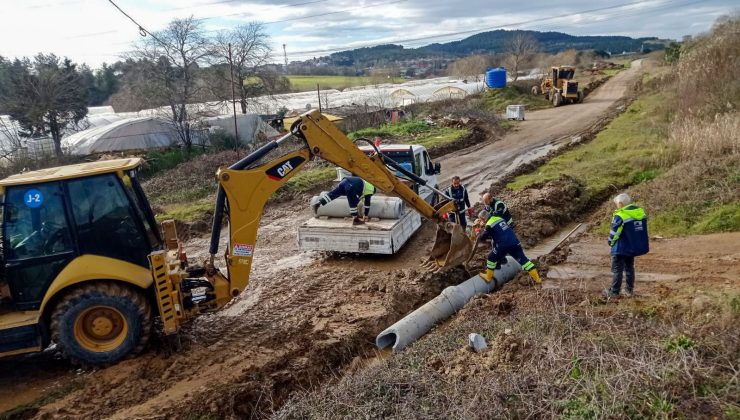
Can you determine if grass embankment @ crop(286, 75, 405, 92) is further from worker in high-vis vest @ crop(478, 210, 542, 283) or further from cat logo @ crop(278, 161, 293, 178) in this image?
cat logo @ crop(278, 161, 293, 178)

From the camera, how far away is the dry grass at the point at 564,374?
175 inches

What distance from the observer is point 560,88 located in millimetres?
41562

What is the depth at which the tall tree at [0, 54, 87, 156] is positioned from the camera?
24188 millimetres

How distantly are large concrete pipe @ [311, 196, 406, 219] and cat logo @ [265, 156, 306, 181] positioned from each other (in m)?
3.30

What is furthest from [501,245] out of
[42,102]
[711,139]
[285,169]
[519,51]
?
[519,51]

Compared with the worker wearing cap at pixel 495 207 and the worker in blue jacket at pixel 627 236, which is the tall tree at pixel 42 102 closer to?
the worker wearing cap at pixel 495 207

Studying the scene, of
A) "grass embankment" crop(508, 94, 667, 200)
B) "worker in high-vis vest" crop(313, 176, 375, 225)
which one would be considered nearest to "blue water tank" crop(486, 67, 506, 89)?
"grass embankment" crop(508, 94, 667, 200)

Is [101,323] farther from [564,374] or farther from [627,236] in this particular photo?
[627,236]

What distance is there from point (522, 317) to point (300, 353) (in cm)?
300

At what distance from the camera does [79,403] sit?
21.0 ft

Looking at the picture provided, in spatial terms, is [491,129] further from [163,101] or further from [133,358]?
[133,358]

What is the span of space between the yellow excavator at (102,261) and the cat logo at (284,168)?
0.01 metres

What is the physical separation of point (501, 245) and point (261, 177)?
4113mm

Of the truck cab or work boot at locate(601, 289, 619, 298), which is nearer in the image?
work boot at locate(601, 289, 619, 298)
